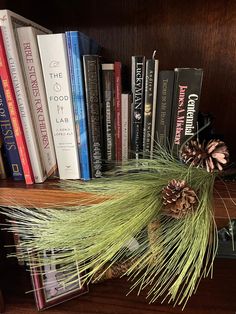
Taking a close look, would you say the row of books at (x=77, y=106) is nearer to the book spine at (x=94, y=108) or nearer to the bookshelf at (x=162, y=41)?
the book spine at (x=94, y=108)

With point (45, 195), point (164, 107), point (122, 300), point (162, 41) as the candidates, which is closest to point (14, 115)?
point (45, 195)

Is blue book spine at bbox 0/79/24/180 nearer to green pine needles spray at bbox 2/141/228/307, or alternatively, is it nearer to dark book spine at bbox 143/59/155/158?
green pine needles spray at bbox 2/141/228/307

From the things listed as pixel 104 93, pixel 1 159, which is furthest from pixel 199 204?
pixel 1 159

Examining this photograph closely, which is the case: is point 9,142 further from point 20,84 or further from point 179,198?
point 179,198

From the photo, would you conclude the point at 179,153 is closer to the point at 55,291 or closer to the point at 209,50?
the point at 209,50

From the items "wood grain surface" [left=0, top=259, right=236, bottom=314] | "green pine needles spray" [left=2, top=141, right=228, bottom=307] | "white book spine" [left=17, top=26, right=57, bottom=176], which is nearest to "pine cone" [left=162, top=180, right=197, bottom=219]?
"green pine needles spray" [left=2, top=141, right=228, bottom=307]

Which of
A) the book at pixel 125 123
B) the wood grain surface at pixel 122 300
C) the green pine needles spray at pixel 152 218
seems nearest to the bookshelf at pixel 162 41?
the wood grain surface at pixel 122 300
